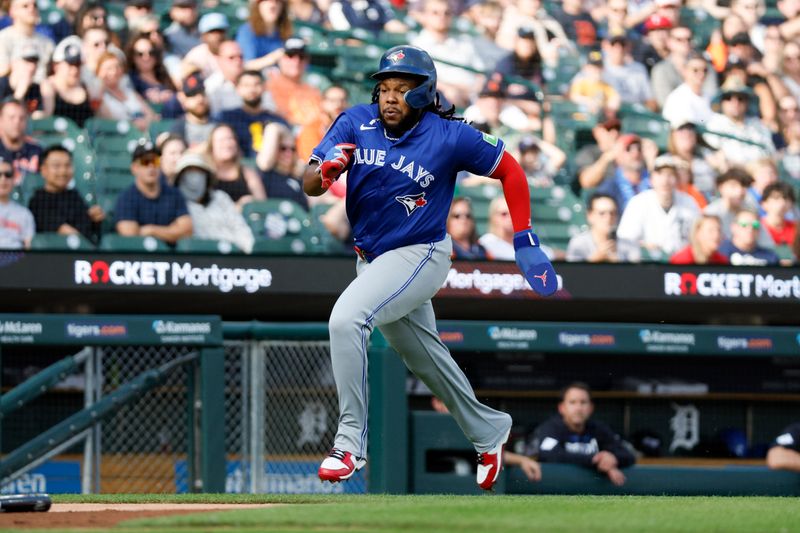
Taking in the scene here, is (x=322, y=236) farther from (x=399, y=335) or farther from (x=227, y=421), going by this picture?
(x=399, y=335)

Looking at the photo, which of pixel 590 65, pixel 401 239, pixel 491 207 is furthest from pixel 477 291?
pixel 401 239

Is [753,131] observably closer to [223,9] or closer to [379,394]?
[223,9]

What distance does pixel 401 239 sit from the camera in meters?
5.58

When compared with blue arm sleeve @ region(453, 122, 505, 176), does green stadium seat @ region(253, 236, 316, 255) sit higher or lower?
higher

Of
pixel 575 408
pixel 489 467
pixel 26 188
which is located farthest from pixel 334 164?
pixel 26 188

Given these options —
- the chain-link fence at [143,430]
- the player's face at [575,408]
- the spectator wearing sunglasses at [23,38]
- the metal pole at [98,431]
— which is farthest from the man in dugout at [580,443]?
the spectator wearing sunglasses at [23,38]

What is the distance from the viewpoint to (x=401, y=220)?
558 cm

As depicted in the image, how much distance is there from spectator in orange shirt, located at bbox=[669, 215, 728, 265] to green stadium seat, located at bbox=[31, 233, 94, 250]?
4.76 meters

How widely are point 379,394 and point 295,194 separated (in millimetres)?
3071

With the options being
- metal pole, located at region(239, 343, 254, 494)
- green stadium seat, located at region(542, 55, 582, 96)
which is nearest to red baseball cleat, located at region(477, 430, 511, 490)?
metal pole, located at region(239, 343, 254, 494)

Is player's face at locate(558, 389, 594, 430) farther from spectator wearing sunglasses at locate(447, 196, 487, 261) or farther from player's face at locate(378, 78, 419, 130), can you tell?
player's face at locate(378, 78, 419, 130)

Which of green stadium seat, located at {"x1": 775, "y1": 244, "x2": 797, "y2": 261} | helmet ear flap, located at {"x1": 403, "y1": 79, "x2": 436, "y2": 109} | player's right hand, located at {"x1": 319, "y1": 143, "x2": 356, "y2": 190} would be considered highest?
green stadium seat, located at {"x1": 775, "y1": 244, "x2": 797, "y2": 261}

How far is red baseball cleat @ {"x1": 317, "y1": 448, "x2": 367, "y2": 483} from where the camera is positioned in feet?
17.5

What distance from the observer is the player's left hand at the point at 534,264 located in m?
5.73
